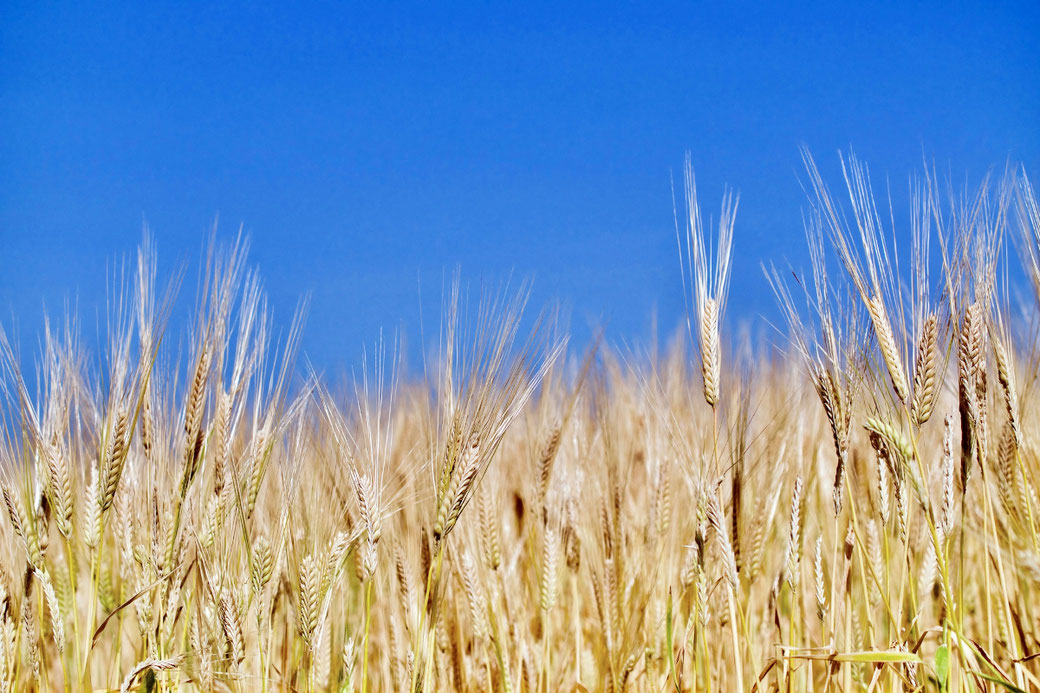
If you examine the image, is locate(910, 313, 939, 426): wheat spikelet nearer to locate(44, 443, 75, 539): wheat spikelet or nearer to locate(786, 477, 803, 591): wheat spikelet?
locate(786, 477, 803, 591): wheat spikelet

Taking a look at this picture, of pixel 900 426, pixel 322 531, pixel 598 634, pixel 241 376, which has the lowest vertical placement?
Result: pixel 598 634

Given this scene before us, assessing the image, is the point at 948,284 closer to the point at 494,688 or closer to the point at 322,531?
the point at 322,531

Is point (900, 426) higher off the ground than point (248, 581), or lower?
higher

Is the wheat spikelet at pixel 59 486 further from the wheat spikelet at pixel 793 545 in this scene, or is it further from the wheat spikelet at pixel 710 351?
the wheat spikelet at pixel 793 545

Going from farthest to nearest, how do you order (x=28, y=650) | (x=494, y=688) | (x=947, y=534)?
1. (x=494, y=688)
2. (x=28, y=650)
3. (x=947, y=534)

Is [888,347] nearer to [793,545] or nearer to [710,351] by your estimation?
[710,351]

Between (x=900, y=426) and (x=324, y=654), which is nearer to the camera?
(x=900, y=426)

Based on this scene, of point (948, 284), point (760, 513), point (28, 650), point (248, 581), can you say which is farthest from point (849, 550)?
point (28, 650)

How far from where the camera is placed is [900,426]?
160cm

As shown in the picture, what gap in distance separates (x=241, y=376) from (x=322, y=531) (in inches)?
16.7

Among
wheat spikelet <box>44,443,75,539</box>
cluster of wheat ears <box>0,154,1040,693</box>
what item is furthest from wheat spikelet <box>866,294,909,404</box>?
wheat spikelet <box>44,443,75,539</box>

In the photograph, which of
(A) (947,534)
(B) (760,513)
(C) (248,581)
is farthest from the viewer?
(B) (760,513)

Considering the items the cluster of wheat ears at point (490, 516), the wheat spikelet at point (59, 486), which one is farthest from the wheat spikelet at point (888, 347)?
the wheat spikelet at point (59, 486)

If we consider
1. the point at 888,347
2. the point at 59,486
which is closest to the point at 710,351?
the point at 888,347
